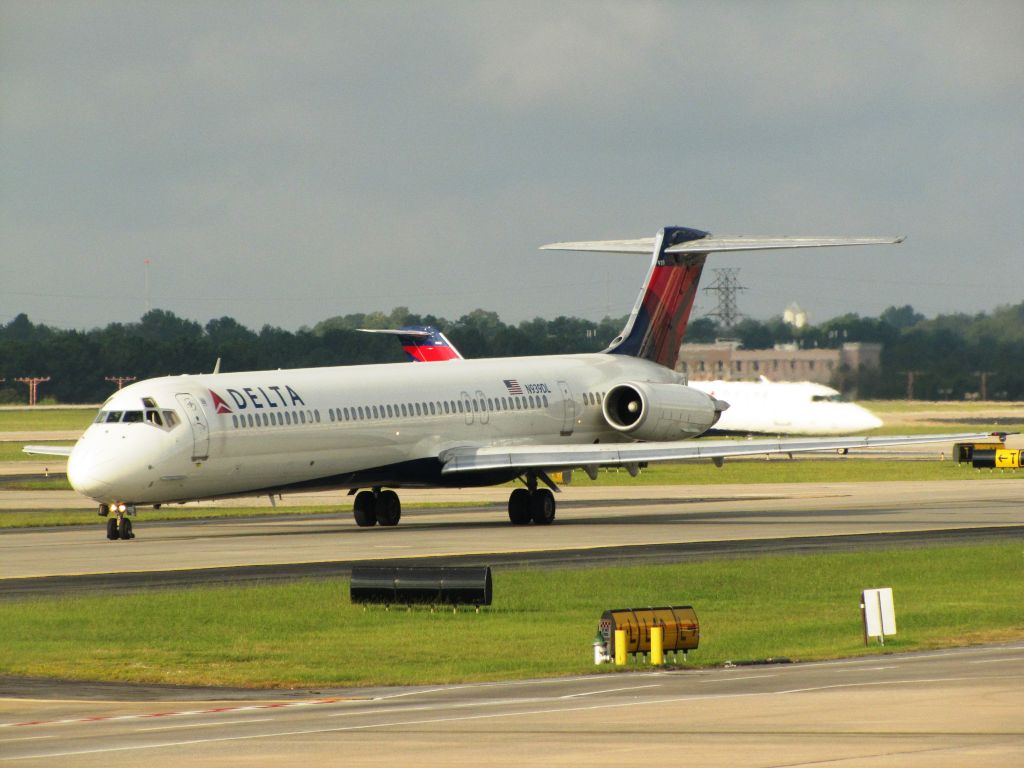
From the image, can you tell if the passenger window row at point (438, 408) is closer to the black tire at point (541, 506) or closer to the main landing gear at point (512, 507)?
the main landing gear at point (512, 507)

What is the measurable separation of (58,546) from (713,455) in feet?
54.1

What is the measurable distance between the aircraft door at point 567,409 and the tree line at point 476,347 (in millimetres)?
47379

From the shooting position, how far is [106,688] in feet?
69.8

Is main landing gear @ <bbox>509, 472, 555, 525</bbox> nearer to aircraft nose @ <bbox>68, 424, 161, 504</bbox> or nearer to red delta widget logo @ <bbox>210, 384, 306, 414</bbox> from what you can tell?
red delta widget logo @ <bbox>210, 384, 306, 414</bbox>

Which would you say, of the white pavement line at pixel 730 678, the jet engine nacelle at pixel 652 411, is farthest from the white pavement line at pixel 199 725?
the jet engine nacelle at pixel 652 411

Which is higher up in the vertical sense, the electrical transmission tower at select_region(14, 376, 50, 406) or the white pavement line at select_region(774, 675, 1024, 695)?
the electrical transmission tower at select_region(14, 376, 50, 406)

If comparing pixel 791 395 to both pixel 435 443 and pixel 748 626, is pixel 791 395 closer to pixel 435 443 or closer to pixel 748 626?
pixel 435 443

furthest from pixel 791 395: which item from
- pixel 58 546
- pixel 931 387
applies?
pixel 58 546

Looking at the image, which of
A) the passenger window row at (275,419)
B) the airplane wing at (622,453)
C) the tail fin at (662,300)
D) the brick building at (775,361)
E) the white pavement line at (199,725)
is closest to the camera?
the white pavement line at (199,725)

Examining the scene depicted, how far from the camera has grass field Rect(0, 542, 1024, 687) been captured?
22828mm

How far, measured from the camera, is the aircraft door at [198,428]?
41.4 meters

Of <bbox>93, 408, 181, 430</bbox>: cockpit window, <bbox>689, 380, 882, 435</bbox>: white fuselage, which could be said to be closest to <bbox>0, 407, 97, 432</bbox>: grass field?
<bbox>689, 380, 882, 435</bbox>: white fuselage

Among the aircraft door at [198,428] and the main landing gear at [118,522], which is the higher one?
the aircraft door at [198,428]

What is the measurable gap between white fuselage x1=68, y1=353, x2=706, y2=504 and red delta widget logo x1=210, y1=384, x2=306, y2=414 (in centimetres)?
4
